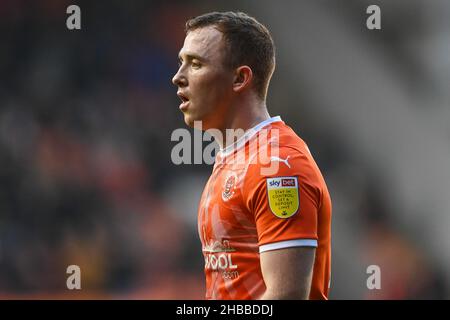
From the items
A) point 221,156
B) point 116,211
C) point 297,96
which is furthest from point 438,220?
point 221,156

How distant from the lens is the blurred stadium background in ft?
27.7

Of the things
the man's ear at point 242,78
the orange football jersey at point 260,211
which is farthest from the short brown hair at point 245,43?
the orange football jersey at point 260,211

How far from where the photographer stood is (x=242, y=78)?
9.89 feet

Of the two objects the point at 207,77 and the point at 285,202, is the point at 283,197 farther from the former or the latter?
the point at 207,77

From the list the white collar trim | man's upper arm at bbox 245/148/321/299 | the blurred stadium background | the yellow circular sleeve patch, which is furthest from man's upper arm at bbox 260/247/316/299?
the blurred stadium background

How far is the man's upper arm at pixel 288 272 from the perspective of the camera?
2471 millimetres

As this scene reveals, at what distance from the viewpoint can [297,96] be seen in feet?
31.5

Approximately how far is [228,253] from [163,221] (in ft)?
19.1

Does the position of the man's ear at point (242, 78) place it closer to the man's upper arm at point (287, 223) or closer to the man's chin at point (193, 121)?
the man's chin at point (193, 121)

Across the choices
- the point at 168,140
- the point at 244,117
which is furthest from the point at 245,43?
the point at 168,140

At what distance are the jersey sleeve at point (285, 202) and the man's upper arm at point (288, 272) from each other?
0.03 metres

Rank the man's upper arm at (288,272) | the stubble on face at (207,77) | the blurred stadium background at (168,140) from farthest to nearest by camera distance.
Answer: the blurred stadium background at (168,140)
the stubble on face at (207,77)
the man's upper arm at (288,272)

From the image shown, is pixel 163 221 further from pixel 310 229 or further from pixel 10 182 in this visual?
pixel 310 229

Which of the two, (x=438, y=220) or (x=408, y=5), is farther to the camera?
(x=408, y=5)
